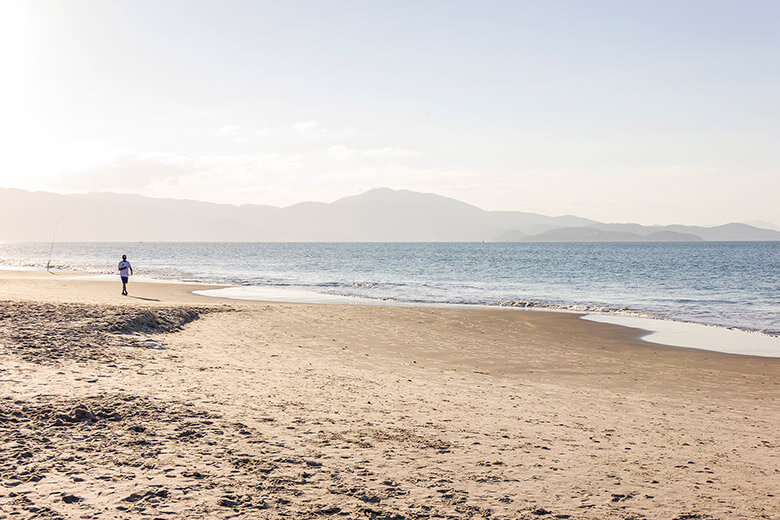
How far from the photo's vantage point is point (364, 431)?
26.3 ft

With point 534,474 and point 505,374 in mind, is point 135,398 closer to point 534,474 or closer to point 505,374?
point 534,474

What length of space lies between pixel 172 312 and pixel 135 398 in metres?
12.2

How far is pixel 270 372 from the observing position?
469 inches

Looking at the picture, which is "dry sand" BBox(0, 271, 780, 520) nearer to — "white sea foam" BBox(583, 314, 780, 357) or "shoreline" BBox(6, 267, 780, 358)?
"white sea foam" BBox(583, 314, 780, 357)

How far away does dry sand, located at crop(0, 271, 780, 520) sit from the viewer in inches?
225

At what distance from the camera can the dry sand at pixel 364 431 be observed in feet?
18.8

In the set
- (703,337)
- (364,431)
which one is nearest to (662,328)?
(703,337)

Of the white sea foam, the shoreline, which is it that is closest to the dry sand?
the white sea foam

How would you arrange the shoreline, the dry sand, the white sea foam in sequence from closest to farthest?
the dry sand < the white sea foam < the shoreline

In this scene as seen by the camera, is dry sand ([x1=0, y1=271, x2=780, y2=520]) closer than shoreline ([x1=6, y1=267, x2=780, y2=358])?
Yes

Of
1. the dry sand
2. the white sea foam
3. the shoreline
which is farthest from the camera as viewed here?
the shoreline

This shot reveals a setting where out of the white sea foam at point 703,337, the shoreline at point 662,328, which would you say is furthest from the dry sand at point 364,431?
the shoreline at point 662,328

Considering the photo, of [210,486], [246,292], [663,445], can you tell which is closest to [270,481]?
[210,486]

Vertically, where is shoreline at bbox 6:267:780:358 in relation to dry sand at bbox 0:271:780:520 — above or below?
below
